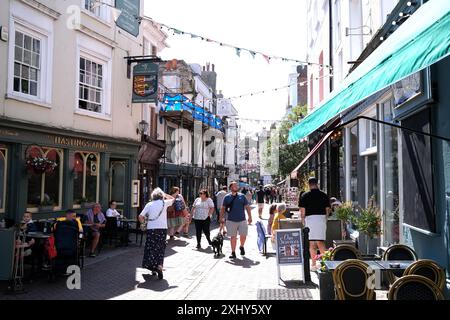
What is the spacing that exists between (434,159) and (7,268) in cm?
680

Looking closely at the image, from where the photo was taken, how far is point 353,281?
17.1 ft

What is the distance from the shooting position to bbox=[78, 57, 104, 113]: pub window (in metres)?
14.0

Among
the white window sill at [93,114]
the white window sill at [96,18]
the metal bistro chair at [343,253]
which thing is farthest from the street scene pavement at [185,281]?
the white window sill at [96,18]

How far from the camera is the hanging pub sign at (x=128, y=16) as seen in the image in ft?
46.3

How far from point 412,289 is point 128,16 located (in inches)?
505

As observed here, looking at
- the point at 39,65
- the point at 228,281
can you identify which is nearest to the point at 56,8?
the point at 39,65

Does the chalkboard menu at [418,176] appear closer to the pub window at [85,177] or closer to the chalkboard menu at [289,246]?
the chalkboard menu at [289,246]

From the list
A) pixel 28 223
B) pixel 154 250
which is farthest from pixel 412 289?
pixel 28 223

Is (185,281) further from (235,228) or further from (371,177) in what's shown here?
(371,177)

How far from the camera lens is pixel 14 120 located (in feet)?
34.7

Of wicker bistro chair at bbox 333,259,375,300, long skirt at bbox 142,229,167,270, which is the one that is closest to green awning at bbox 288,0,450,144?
wicker bistro chair at bbox 333,259,375,300

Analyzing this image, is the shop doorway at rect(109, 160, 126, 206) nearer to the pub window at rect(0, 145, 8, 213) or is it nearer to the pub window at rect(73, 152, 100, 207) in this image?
the pub window at rect(73, 152, 100, 207)

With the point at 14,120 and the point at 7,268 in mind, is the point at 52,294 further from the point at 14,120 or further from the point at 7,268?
the point at 14,120

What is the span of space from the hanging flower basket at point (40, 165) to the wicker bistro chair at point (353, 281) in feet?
27.8
